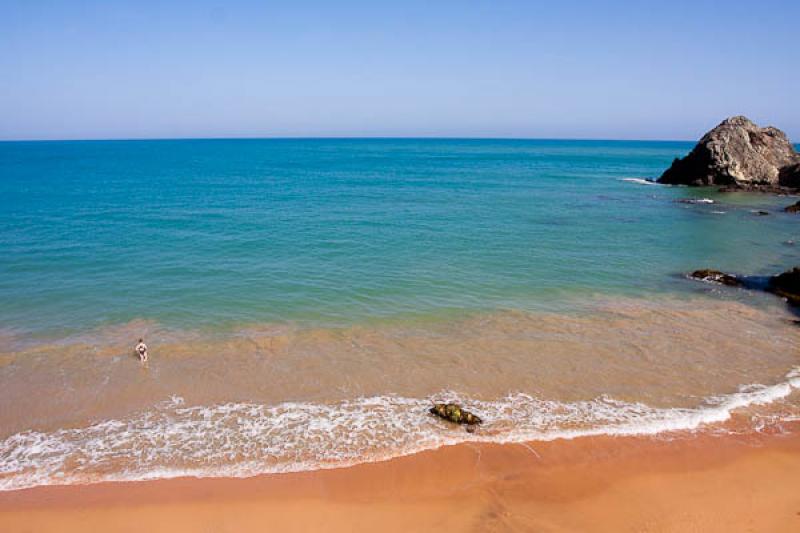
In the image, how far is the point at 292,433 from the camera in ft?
44.7

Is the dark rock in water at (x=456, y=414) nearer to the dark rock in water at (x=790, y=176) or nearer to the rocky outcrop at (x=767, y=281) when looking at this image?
the rocky outcrop at (x=767, y=281)

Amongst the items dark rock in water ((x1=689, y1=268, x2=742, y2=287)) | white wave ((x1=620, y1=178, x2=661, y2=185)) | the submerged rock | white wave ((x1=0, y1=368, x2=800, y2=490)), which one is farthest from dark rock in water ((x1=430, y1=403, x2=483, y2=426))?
white wave ((x1=620, y1=178, x2=661, y2=185))

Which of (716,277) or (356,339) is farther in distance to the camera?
(716,277)

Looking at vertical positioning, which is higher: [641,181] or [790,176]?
[790,176]

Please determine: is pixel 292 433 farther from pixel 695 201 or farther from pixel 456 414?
pixel 695 201

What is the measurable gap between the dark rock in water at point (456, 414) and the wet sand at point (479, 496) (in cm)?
100

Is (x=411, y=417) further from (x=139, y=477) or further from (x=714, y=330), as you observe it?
(x=714, y=330)

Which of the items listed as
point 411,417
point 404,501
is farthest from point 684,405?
point 404,501

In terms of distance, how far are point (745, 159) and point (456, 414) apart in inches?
2700

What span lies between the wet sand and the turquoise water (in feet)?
32.1

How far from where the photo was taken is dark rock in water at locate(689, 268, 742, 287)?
85.9 feet

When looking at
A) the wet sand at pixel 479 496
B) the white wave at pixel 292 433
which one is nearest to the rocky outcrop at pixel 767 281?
the white wave at pixel 292 433

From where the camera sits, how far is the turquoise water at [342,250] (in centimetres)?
2297

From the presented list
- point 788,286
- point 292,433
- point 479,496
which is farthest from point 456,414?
point 788,286
